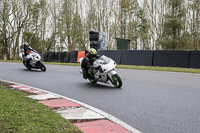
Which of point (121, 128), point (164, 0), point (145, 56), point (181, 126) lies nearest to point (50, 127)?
point (121, 128)

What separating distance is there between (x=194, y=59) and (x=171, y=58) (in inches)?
69.6

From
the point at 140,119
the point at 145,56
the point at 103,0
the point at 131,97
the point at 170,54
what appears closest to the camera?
the point at 140,119

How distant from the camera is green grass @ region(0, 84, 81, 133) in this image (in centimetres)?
350

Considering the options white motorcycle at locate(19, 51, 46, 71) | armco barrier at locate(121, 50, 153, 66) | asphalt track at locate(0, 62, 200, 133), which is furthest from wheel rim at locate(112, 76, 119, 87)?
armco barrier at locate(121, 50, 153, 66)

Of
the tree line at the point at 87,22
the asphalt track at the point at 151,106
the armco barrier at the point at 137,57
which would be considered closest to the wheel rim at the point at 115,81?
the asphalt track at the point at 151,106

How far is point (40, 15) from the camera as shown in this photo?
47.1m

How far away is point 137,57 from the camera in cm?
1916

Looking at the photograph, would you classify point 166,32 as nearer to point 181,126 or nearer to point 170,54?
point 170,54

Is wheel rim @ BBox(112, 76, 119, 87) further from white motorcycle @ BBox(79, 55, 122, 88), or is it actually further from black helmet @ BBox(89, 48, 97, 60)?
black helmet @ BBox(89, 48, 97, 60)

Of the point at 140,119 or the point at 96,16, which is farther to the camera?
the point at 96,16

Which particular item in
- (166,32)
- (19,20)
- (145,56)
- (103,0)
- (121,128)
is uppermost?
(103,0)

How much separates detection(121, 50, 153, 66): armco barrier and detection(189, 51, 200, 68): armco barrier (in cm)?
326

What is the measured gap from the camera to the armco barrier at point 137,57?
60.1ft

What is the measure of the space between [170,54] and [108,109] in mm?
12599
